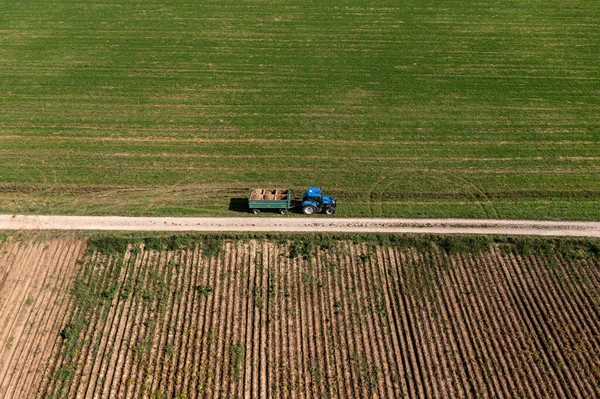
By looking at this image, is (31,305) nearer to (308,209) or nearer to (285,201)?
(285,201)

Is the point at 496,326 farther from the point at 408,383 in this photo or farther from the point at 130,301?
the point at 130,301

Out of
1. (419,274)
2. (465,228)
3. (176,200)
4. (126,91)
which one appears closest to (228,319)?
(176,200)

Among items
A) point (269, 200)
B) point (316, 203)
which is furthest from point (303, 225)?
point (269, 200)

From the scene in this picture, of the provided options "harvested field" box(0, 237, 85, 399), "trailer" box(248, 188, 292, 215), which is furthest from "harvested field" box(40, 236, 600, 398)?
"trailer" box(248, 188, 292, 215)

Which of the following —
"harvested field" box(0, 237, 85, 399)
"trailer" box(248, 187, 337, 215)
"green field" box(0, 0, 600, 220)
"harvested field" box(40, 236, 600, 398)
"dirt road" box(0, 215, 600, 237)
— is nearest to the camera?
"harvested field" box(40, 236, 600, 398)

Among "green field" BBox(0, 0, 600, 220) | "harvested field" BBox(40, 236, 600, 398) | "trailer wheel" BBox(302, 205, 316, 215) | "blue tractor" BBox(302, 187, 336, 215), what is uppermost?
"green field" BBox(0, 0, 600, 220)

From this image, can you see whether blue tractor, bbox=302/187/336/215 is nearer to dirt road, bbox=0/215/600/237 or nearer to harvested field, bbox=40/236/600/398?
dirt road, bbox=0/215/600/237
